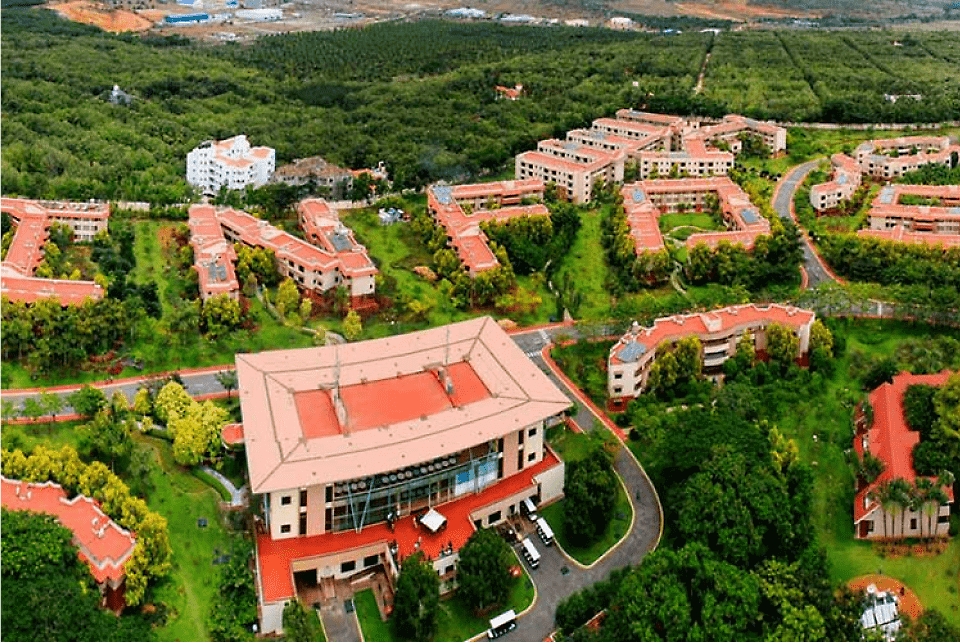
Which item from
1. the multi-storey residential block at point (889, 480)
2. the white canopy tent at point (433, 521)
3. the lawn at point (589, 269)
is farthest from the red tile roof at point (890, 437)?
the white canopy tent at point (433, 521)

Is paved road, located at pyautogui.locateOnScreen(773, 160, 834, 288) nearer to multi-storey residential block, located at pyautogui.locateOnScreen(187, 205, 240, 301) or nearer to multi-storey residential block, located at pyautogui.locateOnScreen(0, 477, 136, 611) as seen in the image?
multi-storey residential block, located at pyautogui.locateOnScreen(187, 205, 240, 301)

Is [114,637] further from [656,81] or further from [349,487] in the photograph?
[656,81]

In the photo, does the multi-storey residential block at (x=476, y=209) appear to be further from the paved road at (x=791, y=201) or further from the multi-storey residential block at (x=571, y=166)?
the paved road at (x=791, y=201)

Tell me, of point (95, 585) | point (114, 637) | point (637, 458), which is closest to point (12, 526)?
point (95, 585)

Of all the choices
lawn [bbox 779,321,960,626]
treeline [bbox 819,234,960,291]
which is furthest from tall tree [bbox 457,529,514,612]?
treeline [bbox 819,234,960,291]

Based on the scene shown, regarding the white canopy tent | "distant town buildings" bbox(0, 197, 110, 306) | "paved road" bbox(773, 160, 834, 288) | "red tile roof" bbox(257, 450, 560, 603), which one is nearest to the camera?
"red tile roof" bbox(257, 450, 560, 603)

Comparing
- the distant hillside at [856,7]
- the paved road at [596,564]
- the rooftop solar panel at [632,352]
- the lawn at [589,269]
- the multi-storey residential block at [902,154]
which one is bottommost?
the paved road at [596,564]
